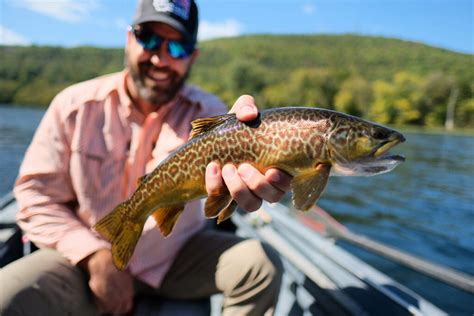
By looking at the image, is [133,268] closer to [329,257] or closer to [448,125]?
[329,257]

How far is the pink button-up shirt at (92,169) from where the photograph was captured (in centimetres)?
261

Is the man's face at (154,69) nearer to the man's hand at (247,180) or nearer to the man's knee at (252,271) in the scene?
the man's hand at (247,180)

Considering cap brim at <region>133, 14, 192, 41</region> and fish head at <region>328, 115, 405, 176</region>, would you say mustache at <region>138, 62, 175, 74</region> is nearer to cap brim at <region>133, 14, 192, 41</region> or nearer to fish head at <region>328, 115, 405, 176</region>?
cap brim at <region>133, 14, 192, 41</region>

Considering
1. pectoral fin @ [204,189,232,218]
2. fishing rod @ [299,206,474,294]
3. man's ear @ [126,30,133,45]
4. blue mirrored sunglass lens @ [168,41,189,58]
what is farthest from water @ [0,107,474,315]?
man's ear @ [126,30,133,45]

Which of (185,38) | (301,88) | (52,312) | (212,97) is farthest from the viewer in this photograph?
(301,88)

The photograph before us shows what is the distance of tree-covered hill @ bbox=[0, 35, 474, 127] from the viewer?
6197cm

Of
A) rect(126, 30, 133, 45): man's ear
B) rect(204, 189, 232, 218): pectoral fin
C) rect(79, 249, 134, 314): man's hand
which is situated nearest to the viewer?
rect(204, 189, 232, 218): pectoral fin

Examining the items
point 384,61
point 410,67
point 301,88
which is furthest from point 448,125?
point 384,61

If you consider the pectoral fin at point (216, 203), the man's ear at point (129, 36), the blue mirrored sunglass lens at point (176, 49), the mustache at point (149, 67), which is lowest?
the pectoral fin at point (216, 203)

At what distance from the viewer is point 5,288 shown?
6.88 ft

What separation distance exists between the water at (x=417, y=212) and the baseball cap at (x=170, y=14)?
5.12m

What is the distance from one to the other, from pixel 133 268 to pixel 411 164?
20.8m

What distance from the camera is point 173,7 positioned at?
297 cm

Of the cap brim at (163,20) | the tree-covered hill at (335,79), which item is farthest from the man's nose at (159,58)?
the tree-covered hill at (335,79)
